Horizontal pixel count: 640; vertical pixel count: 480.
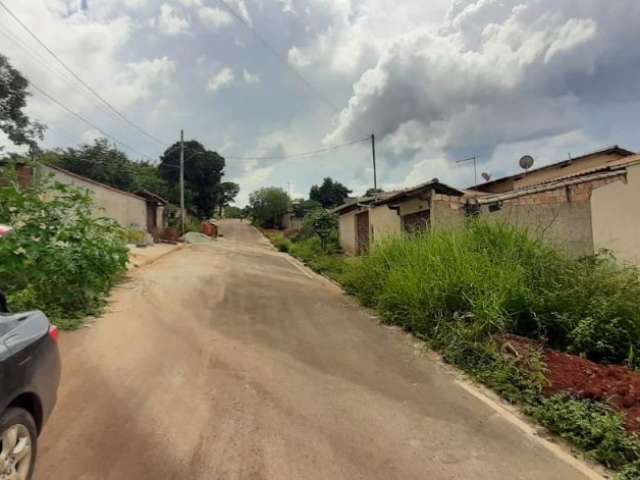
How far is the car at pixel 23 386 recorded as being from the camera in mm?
2236

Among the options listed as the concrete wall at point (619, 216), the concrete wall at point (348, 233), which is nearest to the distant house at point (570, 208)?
the concrete wall at point (619, 216)

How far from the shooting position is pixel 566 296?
18.9 feet

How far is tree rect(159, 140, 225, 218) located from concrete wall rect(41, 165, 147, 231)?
51.3ft

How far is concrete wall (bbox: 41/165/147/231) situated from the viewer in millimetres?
22987

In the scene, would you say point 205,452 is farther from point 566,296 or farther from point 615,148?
point 615,148

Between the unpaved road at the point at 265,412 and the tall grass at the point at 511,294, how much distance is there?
74 cm

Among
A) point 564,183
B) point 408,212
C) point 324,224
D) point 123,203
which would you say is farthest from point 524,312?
point 123,203

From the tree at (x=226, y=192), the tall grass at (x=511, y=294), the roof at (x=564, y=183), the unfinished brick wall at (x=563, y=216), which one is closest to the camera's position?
the tall grass at (x=511, y=294)

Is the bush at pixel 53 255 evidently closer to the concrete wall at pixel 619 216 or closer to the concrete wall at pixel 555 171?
the concrete wall at pixel 619 216

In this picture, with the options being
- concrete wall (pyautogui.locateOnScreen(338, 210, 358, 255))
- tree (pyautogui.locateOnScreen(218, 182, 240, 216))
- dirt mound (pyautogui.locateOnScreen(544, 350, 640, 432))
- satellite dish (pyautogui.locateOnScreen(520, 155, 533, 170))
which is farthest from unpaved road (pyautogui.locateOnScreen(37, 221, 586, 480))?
tree (pyautogui.locateOnScreen(218, 182, 240, 216))

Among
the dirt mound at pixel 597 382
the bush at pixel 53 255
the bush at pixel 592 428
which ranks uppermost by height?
→ the bush at pixel 53 255

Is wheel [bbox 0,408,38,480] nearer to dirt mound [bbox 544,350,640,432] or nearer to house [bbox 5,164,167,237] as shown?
dirt mound [bbox 544,350,640,432]

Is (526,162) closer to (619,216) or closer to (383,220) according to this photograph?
(383,220)

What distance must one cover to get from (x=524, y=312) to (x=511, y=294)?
298 mm
